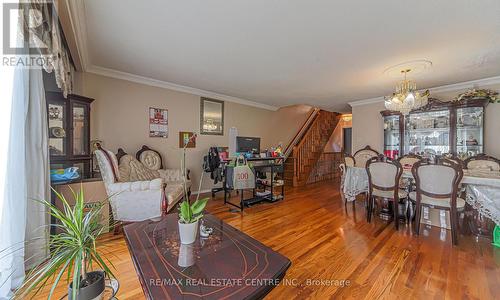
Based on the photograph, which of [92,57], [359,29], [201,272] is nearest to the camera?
[201,272]

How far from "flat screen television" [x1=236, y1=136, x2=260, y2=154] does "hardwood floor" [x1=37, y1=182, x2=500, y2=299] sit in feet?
5.42

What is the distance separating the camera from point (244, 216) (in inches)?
127

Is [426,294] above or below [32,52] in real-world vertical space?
below

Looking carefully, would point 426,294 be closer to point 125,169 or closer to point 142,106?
point 125,169

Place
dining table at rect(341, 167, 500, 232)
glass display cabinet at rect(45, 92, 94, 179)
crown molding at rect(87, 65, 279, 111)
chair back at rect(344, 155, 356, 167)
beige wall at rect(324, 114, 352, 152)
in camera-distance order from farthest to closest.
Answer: beige wall at rect(324, 114, 352, 152) → chair back at rect(344, 155, 356, 167) → crown molding at rect(87, 65, 279, 111) → glass display cabinet at rect(45, 92, 94, 179) → dining table at rect(341, 167, 500, 232)

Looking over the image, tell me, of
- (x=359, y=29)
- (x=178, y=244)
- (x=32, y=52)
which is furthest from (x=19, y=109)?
(x=359, y=29)

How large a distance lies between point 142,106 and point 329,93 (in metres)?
3.96

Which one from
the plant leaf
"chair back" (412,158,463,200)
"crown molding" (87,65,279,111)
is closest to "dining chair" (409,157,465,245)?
"chair back" (412,158,463,200)

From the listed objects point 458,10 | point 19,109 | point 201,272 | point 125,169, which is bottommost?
point 201,272

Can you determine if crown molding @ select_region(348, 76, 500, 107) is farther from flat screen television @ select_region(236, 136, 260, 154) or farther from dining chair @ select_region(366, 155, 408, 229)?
flat screen television @ select_region(236, 136, 260, 154)

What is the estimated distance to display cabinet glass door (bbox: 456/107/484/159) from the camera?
3.61 metres

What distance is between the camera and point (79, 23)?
198 cm

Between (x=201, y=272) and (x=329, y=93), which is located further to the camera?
(x=329, y=93)

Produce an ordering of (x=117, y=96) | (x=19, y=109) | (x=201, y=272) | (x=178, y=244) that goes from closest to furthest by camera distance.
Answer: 1. (x=201, y=272)
2. (x=178, y=244)
3. (x=19, y=109)
4. (x=117, y=96)
